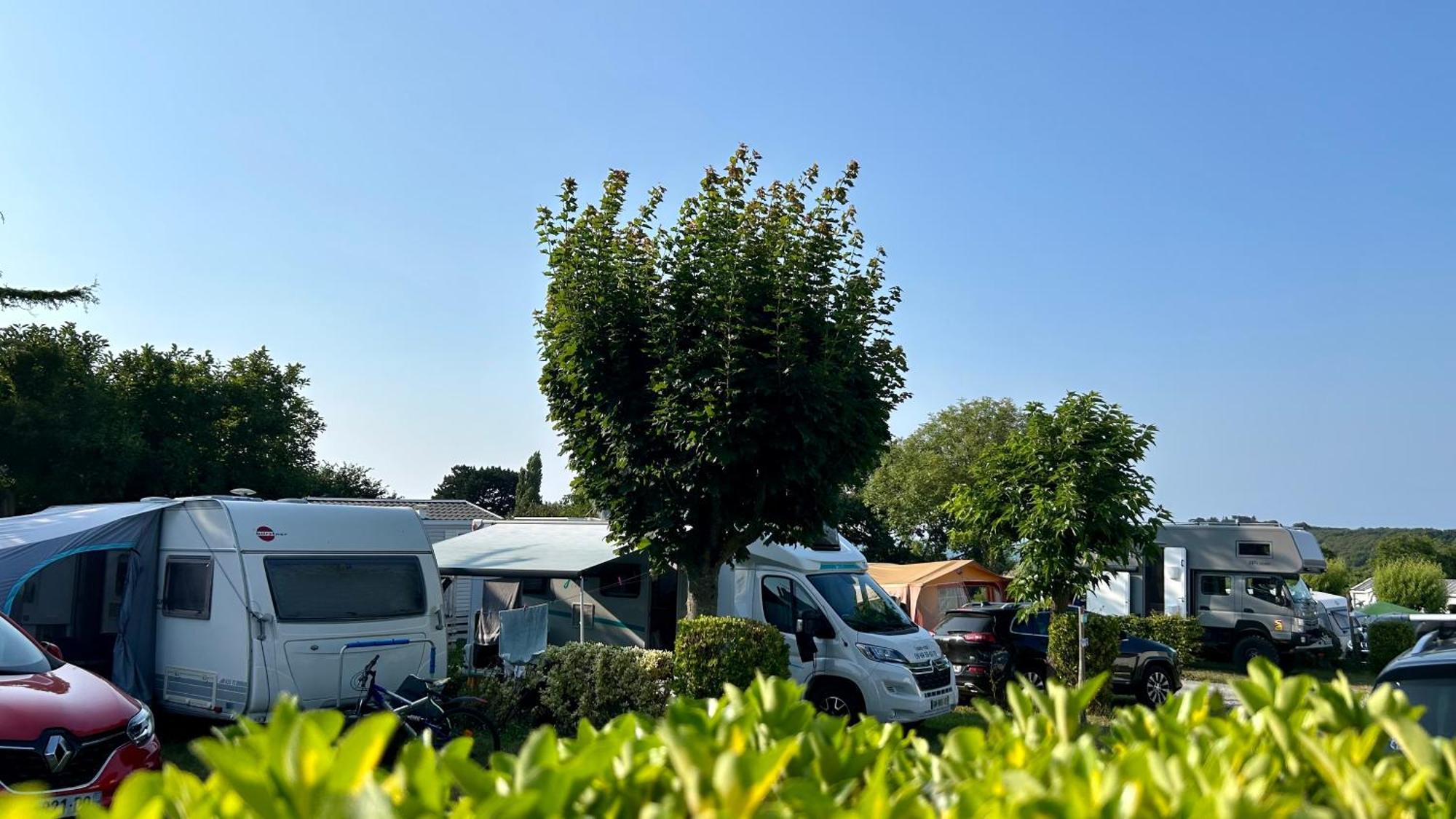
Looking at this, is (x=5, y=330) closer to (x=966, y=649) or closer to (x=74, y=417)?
(x=74, y=417)

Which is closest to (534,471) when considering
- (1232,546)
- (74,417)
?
(74,417)

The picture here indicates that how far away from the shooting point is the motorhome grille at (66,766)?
6.88 meters

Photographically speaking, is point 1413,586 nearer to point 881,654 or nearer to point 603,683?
point 881,654

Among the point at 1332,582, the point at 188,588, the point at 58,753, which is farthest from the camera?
the point at 1332,582

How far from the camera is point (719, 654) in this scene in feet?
35.4

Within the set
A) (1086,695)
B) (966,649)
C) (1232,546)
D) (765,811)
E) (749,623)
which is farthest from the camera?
(1232,546)

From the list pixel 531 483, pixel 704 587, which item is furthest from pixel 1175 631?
pixel 531 483

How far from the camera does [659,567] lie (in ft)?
40.7

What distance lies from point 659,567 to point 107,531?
5.80 m

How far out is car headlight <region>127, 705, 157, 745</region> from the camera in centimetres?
765

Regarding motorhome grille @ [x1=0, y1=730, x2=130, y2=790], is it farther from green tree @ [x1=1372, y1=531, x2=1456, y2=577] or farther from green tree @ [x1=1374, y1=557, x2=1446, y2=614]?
green tree @ [x1=1372, y1=531, x2=1456, y2=577]

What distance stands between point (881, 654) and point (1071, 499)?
11.4 feet

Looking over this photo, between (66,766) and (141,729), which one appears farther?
(141,729)

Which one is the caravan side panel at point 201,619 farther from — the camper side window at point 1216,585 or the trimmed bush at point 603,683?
the camper side window at point 1216,585
